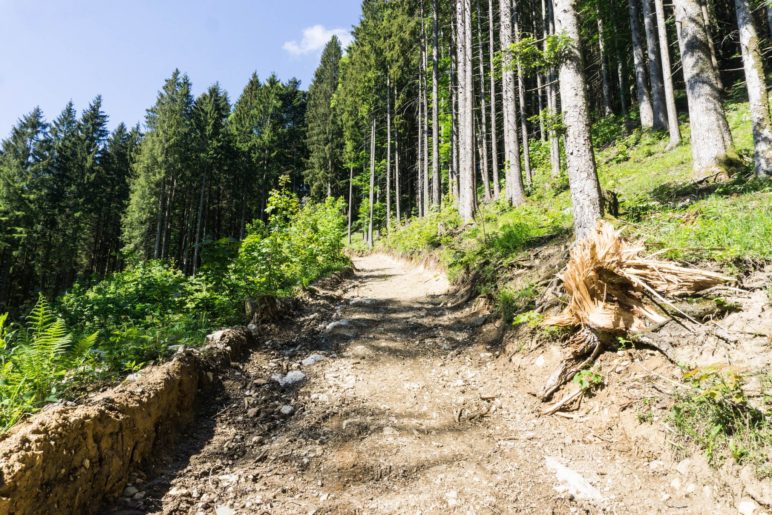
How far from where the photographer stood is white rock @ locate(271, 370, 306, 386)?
419 centimetres

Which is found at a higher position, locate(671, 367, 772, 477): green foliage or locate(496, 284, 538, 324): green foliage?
locate(496, 284, 538, 324): green foliage

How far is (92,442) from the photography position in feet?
7.37

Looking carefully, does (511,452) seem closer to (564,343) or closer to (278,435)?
(564,343)

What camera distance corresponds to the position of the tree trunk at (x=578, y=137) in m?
4.94

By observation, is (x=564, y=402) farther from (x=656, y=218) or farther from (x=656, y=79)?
(x=656, y=79)

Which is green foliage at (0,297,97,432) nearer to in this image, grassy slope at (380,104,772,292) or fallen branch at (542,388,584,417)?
fallen branch at (542,388,584,417)

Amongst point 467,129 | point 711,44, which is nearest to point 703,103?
point 711,44

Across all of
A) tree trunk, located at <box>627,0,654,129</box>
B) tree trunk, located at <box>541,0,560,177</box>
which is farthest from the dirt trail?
tree trunk, located at <box>627,0,654,129</box>

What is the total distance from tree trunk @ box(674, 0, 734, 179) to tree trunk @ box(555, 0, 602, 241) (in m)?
4.29

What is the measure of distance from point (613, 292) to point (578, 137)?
8.44ft

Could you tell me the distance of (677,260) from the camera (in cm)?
354

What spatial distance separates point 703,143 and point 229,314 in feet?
31.8

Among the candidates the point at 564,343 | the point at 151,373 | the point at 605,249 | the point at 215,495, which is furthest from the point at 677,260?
the point at 151,373

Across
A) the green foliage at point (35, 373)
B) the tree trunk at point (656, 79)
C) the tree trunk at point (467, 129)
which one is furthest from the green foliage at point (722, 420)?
the tree trunk at point (656, 79)
